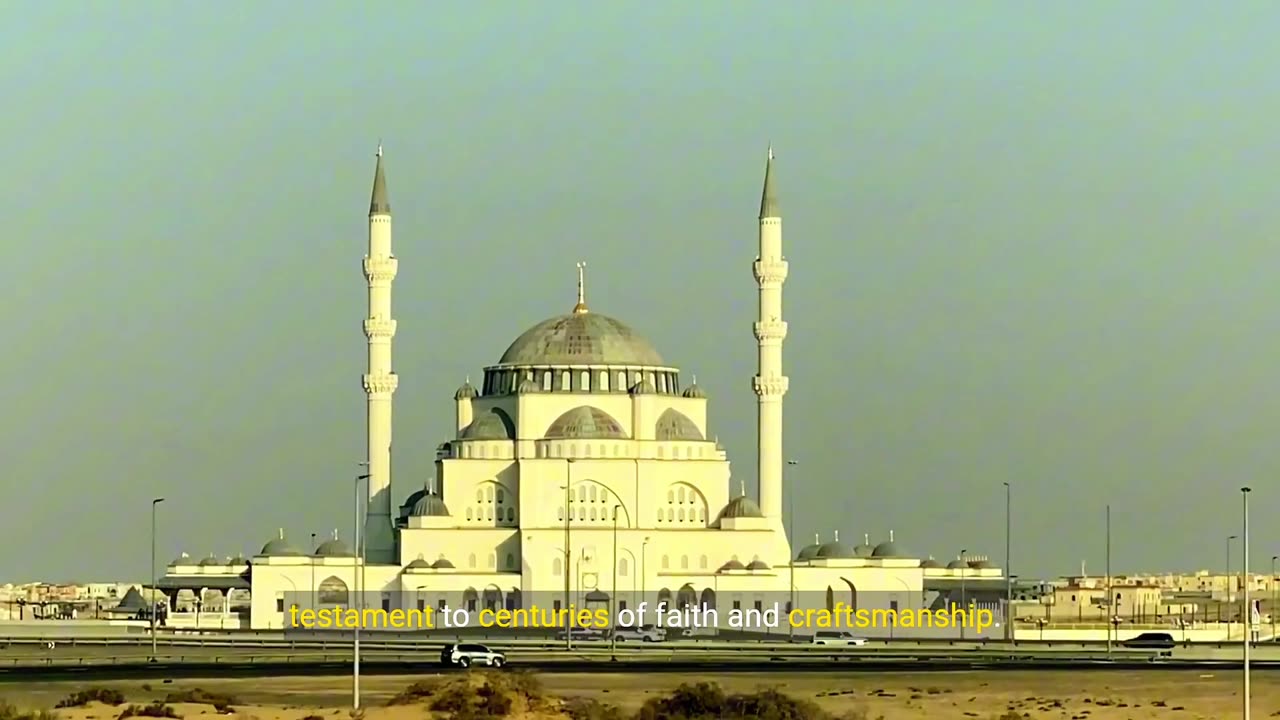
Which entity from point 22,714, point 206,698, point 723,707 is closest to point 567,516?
point 206,698

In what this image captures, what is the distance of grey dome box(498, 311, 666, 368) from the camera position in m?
151

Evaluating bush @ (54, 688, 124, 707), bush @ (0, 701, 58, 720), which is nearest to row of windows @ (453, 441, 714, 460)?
bush @ (54, 688, 124, 707)

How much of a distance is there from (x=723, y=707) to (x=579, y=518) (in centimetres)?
8302

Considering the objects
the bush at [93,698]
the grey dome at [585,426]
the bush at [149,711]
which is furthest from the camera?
the grey dome at [585,426]

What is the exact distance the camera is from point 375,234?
14400 centimetres

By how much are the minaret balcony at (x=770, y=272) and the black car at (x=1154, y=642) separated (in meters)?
31.1

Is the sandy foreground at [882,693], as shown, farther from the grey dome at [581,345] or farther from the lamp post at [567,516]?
the grey dome at [581,345]

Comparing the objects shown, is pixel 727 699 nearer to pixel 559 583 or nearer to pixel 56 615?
pixel 559 583

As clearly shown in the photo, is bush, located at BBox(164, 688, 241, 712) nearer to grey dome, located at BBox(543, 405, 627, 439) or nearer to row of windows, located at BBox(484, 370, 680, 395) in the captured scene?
grey dome, located at BBox(543, 405, 627, 439)

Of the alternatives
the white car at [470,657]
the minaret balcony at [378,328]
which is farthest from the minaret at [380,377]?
the white car at [470,657]

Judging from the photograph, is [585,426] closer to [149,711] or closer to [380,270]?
[380,270]

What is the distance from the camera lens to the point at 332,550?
14400 cm

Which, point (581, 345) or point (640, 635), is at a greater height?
point (581, 345)

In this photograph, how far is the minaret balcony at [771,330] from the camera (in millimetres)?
142875
